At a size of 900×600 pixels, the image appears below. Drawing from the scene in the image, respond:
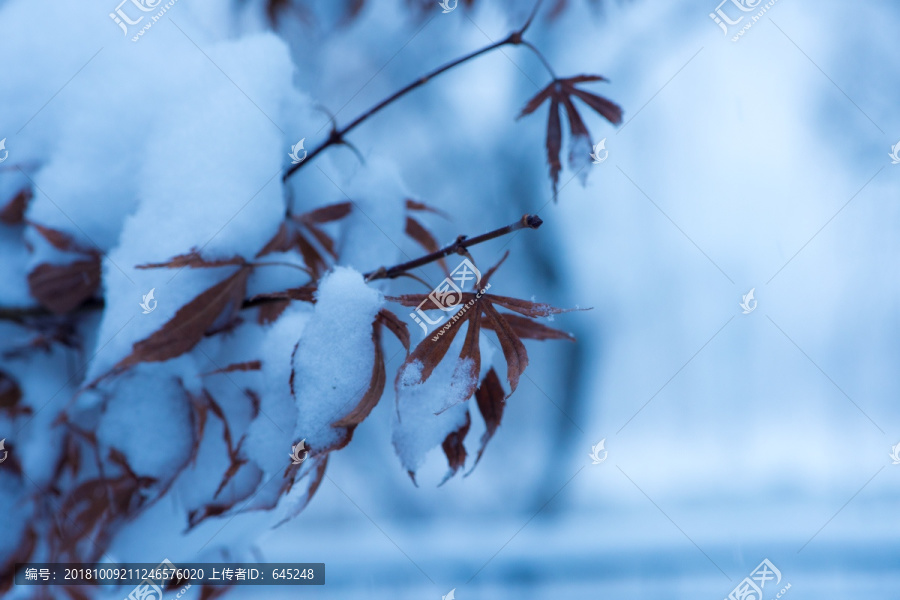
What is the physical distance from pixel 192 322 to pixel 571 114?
15.7 inches

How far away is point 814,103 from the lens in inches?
56.9

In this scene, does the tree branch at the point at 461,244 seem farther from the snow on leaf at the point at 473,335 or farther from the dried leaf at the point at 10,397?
the dried leaf at the point at 10,397

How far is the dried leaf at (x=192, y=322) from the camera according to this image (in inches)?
14.1

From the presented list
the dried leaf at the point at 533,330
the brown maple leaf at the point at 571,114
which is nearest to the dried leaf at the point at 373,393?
the dried leaf at the point at 533,330

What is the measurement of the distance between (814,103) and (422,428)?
165 centimetres

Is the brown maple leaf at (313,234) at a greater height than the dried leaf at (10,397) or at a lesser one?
greater

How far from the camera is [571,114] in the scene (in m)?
0.52

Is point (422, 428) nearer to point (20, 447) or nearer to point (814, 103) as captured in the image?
point (20, 447)

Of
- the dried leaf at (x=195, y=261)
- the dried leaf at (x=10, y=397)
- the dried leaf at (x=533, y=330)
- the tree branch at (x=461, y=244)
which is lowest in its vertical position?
the dried leaf at (x=10, y=397)

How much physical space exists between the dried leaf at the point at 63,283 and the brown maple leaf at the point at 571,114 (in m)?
0.41

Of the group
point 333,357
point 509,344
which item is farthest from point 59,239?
point 509,344

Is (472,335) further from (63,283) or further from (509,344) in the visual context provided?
(63,283)

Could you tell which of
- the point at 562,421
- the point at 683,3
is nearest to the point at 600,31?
the point at 683,3
